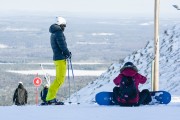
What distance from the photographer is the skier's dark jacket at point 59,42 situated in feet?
53.3

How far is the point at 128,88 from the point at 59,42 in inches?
83.1

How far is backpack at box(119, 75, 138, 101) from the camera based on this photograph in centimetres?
1507

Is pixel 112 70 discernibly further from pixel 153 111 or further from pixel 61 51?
pixel 153 111

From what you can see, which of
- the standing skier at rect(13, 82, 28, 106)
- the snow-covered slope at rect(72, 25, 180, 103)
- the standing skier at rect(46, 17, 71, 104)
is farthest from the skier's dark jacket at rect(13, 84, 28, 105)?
the standing skier at rect(46, 17, 71, 104)

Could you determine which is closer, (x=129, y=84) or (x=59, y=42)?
(x=129, y=84)

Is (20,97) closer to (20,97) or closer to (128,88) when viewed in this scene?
(20,97)

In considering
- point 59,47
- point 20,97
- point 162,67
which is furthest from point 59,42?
A: point 162,67

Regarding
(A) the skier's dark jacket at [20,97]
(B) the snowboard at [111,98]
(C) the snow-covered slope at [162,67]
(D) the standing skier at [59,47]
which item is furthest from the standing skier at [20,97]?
(B) the snowboard at [111,98]

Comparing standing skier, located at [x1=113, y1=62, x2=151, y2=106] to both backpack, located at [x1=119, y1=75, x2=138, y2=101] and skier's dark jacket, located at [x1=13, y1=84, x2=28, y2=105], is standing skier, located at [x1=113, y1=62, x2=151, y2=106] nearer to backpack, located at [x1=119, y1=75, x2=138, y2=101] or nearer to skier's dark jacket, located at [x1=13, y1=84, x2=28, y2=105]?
backpack, located at [x1=119, y1=75, x2=138, y2=101]

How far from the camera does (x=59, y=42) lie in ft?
53.4

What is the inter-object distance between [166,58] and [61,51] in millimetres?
21949

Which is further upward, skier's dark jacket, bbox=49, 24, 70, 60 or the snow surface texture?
skier's dark jacket, bbox=49, 24, 70, 60

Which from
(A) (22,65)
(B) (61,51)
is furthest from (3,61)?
(B) (61,51)

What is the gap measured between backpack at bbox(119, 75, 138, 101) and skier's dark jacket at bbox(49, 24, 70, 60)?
1.75 metres
